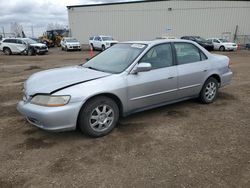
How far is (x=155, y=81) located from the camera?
462cm

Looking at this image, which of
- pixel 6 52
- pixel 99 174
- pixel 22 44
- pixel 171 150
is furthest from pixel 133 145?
pixel 6 52

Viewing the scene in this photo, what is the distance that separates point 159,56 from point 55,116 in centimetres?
231

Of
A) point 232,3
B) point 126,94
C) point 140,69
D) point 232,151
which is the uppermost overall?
point 232,3

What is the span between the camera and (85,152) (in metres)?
3.65

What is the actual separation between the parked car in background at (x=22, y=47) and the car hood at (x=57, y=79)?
19.6 meters

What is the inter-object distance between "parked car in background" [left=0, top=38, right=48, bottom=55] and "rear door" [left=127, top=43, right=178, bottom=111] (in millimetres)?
20134

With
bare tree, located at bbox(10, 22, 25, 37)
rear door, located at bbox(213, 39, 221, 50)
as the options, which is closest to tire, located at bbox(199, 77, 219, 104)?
rear door, located at bbox(213, 39, 221, 50)

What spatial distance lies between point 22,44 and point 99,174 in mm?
22429

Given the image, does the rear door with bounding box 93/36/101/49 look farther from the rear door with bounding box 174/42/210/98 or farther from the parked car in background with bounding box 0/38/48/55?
the rear door with bounding box 174/42/210/98

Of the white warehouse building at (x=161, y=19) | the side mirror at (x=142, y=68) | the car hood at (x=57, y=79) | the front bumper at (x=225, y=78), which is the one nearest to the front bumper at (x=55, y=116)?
the car hood at (x=57, y=79)

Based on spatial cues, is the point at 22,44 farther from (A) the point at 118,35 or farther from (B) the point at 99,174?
(B) the point at 99,174

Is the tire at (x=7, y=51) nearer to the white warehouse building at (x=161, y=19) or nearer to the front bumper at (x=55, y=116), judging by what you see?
the white warehouse building at (x=161, y=19)

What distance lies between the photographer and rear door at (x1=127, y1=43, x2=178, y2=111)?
14.4ft

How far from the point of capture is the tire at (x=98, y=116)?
12.8 ft
